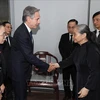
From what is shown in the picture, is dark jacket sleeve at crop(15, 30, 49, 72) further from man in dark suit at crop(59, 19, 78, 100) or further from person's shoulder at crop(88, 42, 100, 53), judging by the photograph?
man in dark suit at crop(59, 19, 78, 100)

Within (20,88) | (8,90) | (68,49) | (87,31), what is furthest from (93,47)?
(8,90)

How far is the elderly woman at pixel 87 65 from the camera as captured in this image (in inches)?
79.0

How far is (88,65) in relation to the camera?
6.65ft

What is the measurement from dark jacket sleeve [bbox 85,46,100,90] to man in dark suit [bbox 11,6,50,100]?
0.77 metres

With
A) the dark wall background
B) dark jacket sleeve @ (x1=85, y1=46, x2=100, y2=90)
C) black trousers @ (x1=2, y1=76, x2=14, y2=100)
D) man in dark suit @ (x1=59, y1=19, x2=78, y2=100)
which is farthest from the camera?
the dark wall background

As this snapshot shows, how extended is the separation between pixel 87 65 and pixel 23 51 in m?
0.82

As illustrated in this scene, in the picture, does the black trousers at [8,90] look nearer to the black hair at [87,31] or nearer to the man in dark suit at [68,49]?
the man in dark suit at [68,49]

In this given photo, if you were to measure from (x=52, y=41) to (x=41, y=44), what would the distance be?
248 millimetres

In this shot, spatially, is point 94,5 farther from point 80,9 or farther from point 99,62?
point 99,62

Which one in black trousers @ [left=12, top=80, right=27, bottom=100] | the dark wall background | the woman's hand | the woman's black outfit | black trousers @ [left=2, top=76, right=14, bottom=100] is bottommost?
black trousers @ [left=2, top=76, right=14, bottom=100]

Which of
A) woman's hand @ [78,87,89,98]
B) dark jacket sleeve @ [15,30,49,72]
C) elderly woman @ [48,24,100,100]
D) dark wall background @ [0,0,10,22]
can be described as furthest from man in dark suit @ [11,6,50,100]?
dark wall background @ [0,0,10,22]

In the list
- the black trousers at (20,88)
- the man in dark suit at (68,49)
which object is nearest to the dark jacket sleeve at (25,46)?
the black trousers at (20,88)

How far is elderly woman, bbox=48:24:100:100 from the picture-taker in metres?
2.01

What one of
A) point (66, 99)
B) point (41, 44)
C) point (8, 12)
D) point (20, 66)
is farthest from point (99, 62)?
point (8, 12)
